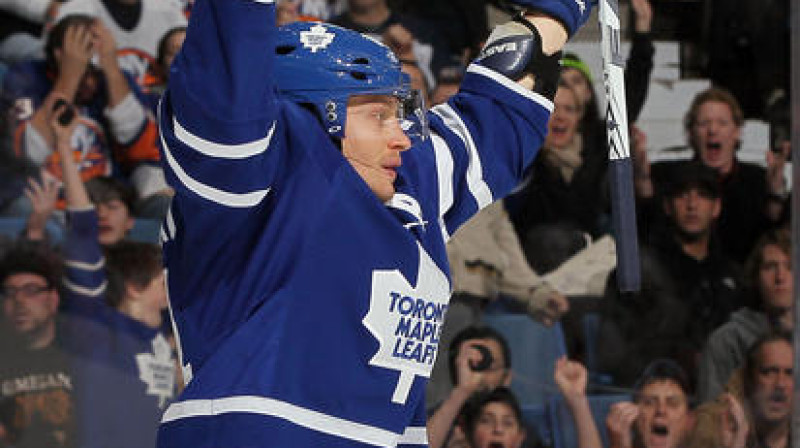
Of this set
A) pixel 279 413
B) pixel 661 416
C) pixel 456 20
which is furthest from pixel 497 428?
pixel 279 413

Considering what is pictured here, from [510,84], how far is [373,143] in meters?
0.35

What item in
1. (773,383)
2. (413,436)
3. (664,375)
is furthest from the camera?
(773,383)

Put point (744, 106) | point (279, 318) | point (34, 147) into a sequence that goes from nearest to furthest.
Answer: point (279, 318)
point (34, 147)
point (744, 106)

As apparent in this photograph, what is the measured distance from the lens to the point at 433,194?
1.96 m

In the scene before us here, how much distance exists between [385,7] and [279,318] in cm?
185

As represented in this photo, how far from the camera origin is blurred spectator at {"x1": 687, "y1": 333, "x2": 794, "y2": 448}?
3.66 m

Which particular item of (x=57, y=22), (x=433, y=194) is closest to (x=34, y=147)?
(x=57, y=22)

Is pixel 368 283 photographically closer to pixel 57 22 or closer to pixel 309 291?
pixel 309 291

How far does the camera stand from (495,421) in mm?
3424

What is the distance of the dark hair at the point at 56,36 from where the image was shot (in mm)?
3090

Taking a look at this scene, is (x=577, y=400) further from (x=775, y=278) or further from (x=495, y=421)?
(x=775, y=278)

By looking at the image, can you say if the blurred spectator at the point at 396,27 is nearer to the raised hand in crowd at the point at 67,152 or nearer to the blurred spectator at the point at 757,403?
the raised hand in crowd at the point at 67,152

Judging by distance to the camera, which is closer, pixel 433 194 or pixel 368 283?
pixel 368 283

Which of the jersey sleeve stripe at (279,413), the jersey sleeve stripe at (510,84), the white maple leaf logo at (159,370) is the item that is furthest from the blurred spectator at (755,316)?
the jersey sleeve stripe at (279,413)
